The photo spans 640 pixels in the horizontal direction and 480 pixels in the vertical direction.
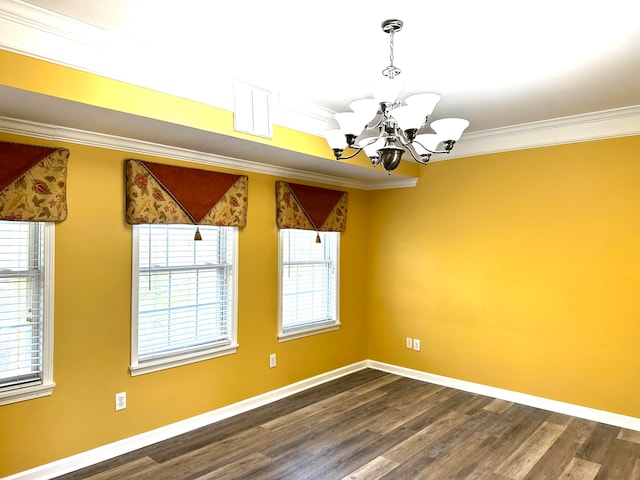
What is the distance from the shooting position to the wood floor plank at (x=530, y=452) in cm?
296

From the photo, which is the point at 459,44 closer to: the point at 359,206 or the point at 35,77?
the point at 35,77

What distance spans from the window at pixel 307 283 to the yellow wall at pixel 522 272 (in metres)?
0.66

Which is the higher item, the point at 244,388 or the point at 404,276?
the point at 404,276

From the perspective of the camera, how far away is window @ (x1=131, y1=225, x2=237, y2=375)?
10.9ft

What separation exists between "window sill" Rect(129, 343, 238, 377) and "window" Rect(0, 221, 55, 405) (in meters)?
0.59

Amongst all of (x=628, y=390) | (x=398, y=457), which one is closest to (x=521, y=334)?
(x=628, y=390)

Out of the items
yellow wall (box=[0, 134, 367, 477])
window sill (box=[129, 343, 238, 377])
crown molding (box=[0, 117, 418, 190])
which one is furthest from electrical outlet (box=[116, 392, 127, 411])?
crown molding (box=[0, 117, 418, 190])

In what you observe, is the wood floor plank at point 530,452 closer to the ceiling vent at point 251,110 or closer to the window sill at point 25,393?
the ceiling vent at point 251,110

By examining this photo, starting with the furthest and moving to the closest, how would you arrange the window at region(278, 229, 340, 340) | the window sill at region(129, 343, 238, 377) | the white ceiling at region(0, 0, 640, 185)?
the window at region(278, 229, 340, 340) → the window sill at region(129, 343, 238, 377) → the white ceiling at region(0, 0, 640, 185)

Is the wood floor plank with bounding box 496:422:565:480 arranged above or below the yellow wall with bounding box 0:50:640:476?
below

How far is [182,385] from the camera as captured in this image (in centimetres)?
352

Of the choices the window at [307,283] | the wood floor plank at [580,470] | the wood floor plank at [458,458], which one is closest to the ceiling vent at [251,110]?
Result: the window at [307,283]

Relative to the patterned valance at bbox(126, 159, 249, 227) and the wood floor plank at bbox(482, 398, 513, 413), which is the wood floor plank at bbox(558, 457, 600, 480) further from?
the patterned valance at bbox(126, 159, 249, 227)

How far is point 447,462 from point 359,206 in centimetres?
298
